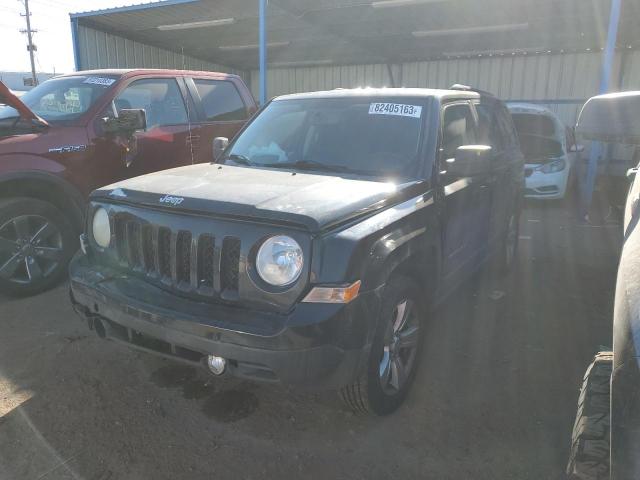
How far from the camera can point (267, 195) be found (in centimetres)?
258

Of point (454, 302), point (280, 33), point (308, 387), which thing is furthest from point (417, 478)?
point (280, 33)

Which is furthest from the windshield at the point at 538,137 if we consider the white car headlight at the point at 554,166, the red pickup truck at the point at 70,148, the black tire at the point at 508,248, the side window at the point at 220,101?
the red pickup truck at the point at 70,148

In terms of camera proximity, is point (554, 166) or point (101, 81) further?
point (554, 166)

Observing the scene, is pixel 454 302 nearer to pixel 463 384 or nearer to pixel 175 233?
pixel 463 384

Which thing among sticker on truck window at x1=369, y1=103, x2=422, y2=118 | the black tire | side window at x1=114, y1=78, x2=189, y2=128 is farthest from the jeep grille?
the black tire

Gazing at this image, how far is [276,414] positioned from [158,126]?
137 inches

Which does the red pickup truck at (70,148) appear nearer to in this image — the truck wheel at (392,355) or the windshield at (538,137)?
the truck wheel at (392,355)

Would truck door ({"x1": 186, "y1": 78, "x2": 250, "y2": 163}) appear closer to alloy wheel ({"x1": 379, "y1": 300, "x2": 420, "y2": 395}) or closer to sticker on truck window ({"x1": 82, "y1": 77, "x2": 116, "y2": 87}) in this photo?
sticker on truck window ({"x1": 82, "y1": 77, "x2": 116, "y2": 87})

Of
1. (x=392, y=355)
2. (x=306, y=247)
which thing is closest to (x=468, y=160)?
(x=392, y=355)

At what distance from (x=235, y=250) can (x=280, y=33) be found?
12.4 meters

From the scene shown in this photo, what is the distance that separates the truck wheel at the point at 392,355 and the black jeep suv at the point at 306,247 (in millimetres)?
10

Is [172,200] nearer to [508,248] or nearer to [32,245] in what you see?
[32,245]

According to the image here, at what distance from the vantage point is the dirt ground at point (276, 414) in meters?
2.46

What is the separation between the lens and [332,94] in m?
3.80
